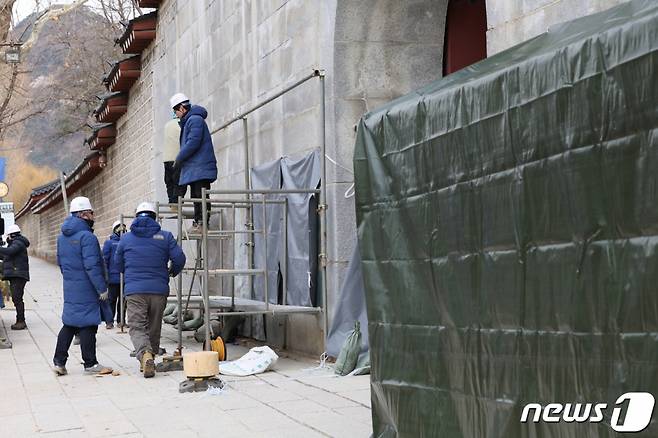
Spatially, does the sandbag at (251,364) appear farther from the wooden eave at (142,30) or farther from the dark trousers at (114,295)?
the wooden eave at (142,30)

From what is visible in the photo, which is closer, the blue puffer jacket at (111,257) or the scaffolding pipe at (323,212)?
the scaffolding pipe at (323,212)

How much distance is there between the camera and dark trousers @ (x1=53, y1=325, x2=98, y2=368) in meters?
9.73

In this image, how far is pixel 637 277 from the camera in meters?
3.57

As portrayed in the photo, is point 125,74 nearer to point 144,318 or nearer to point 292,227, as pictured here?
point 292,227

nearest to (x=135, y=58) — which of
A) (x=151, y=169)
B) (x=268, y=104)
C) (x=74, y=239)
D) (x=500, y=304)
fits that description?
(x=151, y=169)

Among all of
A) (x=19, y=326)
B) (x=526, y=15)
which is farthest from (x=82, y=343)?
(x=19, y=326)

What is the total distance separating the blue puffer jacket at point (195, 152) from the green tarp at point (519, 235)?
531 cm

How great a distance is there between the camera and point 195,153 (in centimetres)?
1083

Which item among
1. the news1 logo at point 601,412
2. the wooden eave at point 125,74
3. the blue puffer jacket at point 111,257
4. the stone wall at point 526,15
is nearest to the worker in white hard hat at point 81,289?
the blue puffer jacket at point 111,257

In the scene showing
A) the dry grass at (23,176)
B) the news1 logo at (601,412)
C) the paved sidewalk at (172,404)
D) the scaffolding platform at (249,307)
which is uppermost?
the dry grass at (23,176)

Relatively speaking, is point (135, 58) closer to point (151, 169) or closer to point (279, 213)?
point (151, 169)

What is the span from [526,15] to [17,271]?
11343 mm

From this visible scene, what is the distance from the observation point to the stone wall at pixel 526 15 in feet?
18.8

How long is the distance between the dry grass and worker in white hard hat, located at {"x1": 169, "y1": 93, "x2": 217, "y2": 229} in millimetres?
83515
